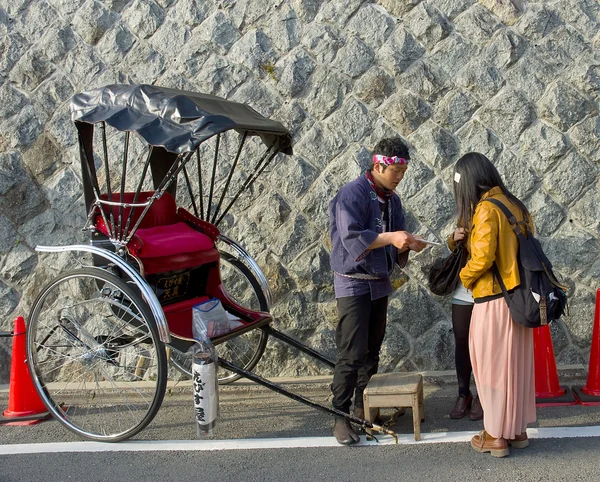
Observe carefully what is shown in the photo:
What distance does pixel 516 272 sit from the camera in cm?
367

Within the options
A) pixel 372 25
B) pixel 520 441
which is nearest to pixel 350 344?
pixel 520 441

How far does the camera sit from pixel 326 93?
18.0 feet

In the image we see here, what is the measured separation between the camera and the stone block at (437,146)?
5.34 meters

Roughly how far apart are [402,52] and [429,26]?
0.99 feet

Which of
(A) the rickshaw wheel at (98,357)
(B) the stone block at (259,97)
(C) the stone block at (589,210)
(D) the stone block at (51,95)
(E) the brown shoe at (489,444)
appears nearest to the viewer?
(E) the brown shoe at (489,444)

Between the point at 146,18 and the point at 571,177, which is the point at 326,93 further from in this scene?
the point at 571,177

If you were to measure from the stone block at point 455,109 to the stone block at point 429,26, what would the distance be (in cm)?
46

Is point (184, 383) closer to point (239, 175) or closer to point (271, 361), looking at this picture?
point (271, 361)

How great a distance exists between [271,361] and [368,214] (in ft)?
6.50

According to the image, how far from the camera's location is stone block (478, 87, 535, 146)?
530 cm

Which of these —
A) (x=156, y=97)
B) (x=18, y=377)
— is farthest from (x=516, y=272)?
(x=18, y=377)

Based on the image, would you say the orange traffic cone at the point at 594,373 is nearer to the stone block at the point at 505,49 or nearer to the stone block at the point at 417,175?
the stone block at the point at 417,175

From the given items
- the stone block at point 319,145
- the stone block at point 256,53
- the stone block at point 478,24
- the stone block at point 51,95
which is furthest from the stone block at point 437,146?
the stone block at point 51,95

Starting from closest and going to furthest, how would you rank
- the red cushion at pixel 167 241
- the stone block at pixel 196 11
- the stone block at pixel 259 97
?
the red cushion at pixel 167 241
the stone block at pixel 259 97
the stone block at pixel 196 11
